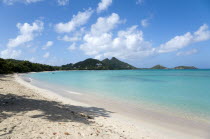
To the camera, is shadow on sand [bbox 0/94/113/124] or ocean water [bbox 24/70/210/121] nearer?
shadow on sand [bbox 0/94/113/124]

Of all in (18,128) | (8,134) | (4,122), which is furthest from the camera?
(4,122)

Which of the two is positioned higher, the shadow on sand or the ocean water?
the shadow on sand

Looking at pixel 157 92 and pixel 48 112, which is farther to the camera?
pixel 157 92

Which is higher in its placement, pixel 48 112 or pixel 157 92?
pixel 48 112

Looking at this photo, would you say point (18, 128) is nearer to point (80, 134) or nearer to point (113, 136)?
point (80, 134)

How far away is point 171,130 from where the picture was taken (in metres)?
6.27

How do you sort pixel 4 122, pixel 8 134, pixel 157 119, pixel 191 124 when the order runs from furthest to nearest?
pixel 157 119, pixel 191 124, pixel 4 122, pixel 8 134

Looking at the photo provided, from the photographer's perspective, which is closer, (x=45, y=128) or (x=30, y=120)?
(x=45, y=128)

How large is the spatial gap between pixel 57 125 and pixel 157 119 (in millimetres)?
5501

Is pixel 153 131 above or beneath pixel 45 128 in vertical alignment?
beneath

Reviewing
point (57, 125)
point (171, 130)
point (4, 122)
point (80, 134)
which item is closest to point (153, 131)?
point (171, 130)

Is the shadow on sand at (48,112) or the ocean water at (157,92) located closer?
the shadow on sand at (48,112)

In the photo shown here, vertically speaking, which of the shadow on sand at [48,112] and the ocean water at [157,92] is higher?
the shadow on sand at [48,112]

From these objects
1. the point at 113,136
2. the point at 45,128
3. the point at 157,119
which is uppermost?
the point at 45,128
